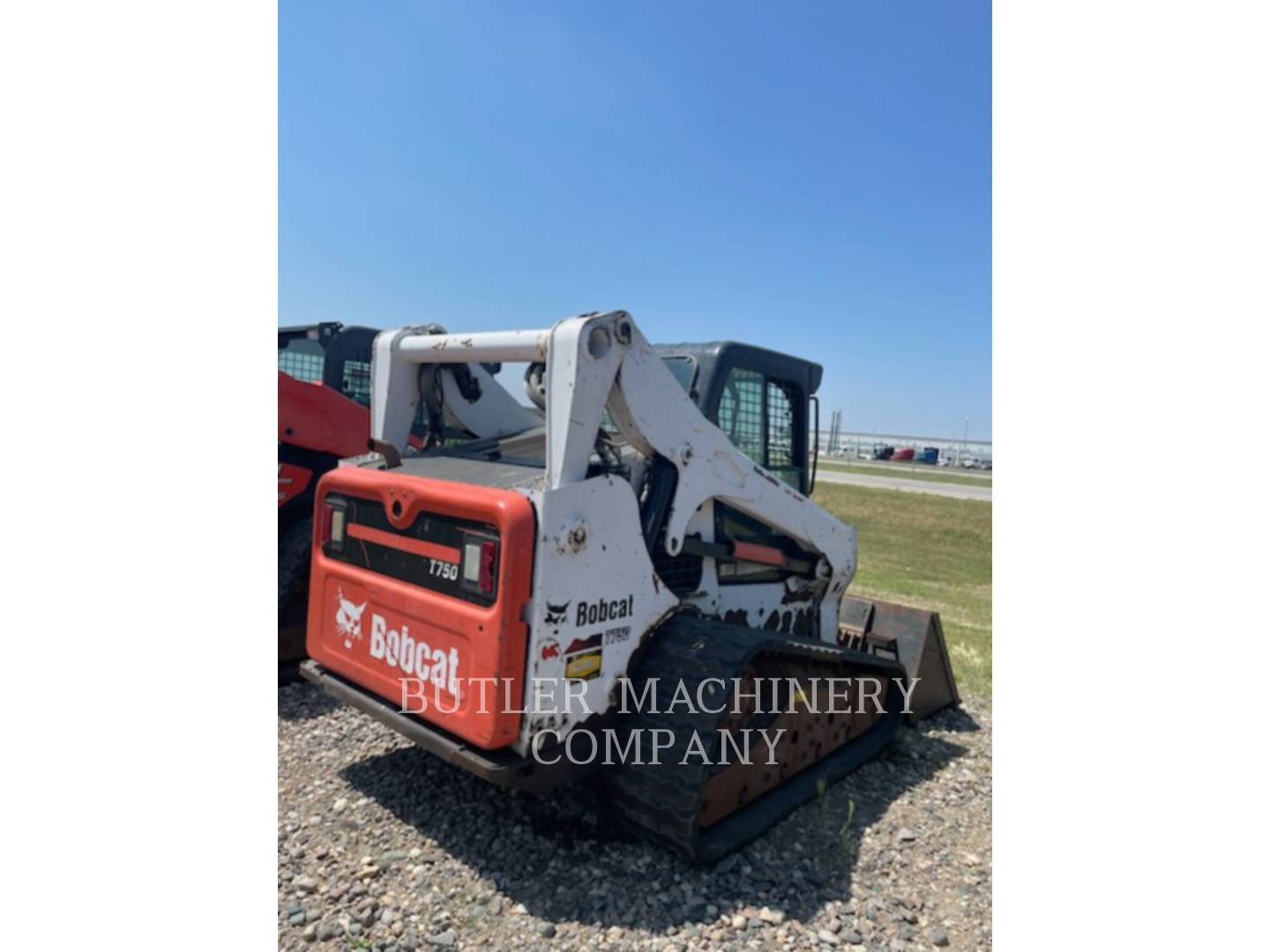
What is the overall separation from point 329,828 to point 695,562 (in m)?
2.12

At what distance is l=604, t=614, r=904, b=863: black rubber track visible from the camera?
3.18 m

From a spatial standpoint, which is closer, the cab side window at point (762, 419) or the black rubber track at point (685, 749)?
the black rubber track at point (685, 749)

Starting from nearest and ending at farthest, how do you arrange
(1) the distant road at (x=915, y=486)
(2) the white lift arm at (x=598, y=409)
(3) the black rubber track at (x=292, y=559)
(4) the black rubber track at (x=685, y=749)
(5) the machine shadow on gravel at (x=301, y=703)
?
(2) the white lift arm at (x=598, y=409) → (4) the black rubber track at (x=685, y=749) → (5) the machine shadow on gravel at (x=301, y=703) → (3) the black rubber track at (x=292, y=559) → (1) the distant road at (x=915, y=486)

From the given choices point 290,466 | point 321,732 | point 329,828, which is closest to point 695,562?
point 329,828

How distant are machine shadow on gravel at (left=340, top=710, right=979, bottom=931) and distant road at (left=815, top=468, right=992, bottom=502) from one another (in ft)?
72.4

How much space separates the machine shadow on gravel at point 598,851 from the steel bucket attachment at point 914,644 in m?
1.19

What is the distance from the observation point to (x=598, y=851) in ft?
11.1

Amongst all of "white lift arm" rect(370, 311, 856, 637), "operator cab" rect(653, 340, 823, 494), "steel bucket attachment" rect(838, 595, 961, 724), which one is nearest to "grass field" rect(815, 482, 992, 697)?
"steel bucket attachment" rect(838, 595, 961, 724)

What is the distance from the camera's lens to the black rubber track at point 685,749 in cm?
318

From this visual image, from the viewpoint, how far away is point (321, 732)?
14.7ft

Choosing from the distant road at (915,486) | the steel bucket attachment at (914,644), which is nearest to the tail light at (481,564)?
the steel bucket attachment at (914,644)

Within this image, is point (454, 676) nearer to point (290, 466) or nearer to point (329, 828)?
point (329, 828)

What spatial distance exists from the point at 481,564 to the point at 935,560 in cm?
1340

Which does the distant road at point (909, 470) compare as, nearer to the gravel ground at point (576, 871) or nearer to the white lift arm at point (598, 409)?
the white lift arm at point (598, 409)
